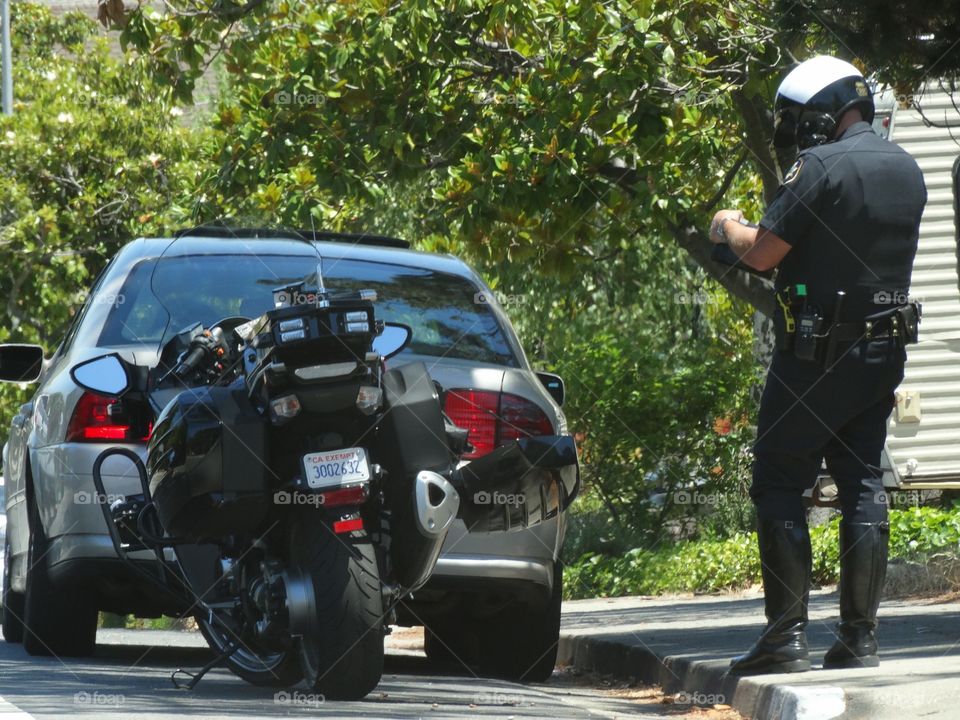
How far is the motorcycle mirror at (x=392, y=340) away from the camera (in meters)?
5.74

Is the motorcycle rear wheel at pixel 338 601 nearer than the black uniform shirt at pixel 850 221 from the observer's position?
Yes

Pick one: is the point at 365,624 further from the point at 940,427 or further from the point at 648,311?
the point at 648,311

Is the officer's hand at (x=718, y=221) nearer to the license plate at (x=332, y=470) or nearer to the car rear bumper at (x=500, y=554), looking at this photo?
the car rear bumper at (x=500, y=554)

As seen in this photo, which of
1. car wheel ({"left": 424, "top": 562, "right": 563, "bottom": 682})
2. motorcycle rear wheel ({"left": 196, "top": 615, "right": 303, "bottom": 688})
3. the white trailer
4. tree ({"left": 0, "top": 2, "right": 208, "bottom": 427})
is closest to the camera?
motorcycle rear wheel ({"left": 196, "top": 615, "right": 303, "bottom": 688})

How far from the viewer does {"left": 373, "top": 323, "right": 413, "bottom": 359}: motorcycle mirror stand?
5738 millimetres

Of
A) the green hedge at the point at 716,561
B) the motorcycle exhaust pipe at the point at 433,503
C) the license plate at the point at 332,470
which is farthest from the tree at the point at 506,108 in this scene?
the license plate at the point at 332,470

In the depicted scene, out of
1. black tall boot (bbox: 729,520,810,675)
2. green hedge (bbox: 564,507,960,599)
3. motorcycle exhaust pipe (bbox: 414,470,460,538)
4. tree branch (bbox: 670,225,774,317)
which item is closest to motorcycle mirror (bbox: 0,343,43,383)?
motorcycle exhaust pipe (bbox: 414,470,460,538)

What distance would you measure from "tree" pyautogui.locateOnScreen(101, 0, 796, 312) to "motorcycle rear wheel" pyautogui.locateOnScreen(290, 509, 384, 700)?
6.00 metres

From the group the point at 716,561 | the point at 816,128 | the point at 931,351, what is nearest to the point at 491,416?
the point at 816,128

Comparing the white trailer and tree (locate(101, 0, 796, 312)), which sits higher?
tree (locate(101, 0, 796, 312))

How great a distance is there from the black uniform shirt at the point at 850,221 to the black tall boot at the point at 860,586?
71 cm

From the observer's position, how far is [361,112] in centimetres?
1272

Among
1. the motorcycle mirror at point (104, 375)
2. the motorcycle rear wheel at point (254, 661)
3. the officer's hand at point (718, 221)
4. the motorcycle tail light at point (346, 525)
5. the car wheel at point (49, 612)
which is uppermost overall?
the officer's hand at point (718, 221)

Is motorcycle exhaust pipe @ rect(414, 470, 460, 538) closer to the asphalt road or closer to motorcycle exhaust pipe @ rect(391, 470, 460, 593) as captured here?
motorcycle exhaust pipe @ rect(391, 470, 460, 593)
